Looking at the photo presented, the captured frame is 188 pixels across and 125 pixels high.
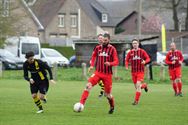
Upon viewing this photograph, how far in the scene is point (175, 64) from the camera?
2664 centimetres

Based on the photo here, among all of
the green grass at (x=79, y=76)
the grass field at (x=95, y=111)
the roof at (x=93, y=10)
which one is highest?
the roof at (x=93, y=10)

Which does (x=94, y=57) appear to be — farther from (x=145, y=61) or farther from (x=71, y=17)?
(x=71, y=17)

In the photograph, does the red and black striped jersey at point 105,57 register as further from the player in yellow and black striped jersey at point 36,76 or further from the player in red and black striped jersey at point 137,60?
the player in red and black striped jersey at point 137,60

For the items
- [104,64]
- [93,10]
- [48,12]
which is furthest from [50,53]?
[104,64]

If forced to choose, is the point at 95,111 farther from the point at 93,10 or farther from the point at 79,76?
the point at 93,10

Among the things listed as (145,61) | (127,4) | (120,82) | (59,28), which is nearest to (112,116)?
(145,61)

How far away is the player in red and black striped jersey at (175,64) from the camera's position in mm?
26531

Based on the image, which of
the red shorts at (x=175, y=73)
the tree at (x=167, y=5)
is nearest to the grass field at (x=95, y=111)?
the red shorts at (x=175, y=73)

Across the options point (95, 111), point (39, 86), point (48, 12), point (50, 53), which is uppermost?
point (48, 12)

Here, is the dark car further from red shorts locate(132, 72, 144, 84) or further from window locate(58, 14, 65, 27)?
window locate(58, 14, 65, 27)

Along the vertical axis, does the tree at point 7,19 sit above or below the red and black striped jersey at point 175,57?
above

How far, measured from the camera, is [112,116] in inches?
695

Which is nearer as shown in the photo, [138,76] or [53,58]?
[138,76]

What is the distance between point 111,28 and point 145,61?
262 ft
